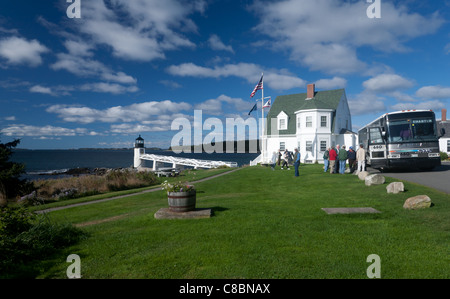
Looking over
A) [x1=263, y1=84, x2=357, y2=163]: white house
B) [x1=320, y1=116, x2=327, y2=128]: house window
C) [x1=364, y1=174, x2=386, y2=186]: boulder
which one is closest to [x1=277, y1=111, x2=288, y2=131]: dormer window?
[x1=263, y1=84, x2=357, y2=163]: white house

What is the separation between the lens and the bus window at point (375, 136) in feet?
59.8

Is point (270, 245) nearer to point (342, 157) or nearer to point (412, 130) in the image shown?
point (342, 157)

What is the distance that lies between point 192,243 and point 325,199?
6.73 meters

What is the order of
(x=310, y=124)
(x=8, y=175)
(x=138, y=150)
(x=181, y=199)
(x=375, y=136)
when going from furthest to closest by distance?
1. (x=138, y=150)
2. (x=310, y=124)
3. (x=375, y=136)
4. (x=8, y=175)
5. (x=181, y=199)

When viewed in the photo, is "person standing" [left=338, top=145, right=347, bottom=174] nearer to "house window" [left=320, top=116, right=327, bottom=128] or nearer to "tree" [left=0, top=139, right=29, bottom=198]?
"house window" [left=320, top=116, right=327, bottom=128]

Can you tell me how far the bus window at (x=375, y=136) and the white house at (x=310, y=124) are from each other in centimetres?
1472

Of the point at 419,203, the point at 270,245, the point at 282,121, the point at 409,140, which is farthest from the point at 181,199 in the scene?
the point at 282,121

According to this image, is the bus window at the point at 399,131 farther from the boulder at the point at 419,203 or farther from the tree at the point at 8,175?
the tree at the point at 8,175

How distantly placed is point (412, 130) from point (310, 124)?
17.2 meters

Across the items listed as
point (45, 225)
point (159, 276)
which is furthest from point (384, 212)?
point (45, 225)

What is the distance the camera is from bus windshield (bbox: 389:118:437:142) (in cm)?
1714

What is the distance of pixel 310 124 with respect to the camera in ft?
113

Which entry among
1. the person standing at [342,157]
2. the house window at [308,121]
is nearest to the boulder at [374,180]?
the person standing at [342,157]

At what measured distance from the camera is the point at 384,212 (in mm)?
7957
